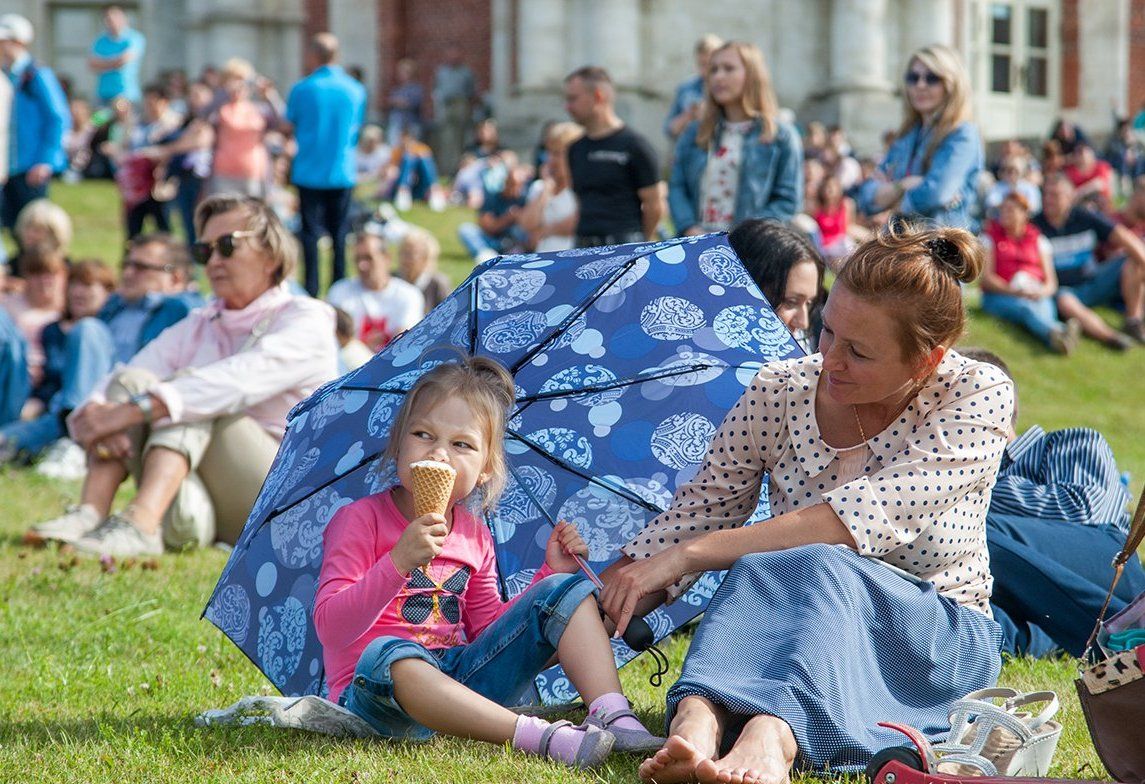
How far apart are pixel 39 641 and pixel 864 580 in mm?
2874

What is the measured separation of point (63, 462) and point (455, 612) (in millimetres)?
5309

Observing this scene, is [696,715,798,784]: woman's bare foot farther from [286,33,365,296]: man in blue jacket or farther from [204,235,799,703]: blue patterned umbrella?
[286,33,365,296]: man in blue jacket

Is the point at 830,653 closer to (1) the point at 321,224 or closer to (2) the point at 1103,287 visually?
(1) the point at 321,224

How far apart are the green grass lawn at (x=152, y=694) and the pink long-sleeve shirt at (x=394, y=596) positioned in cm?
27

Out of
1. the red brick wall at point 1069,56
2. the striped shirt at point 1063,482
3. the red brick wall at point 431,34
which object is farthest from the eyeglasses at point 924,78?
the red brick wall at point 1069,56

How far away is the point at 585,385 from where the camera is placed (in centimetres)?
458

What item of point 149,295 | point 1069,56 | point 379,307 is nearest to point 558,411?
point 149,295

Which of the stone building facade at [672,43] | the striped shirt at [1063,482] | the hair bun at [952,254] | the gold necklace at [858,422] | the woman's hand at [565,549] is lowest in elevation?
the striped shirt at [1063,482]

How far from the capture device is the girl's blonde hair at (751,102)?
8.94 metres

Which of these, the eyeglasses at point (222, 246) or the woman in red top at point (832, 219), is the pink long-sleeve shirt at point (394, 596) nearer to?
the eyeglasses at point (222, 246)

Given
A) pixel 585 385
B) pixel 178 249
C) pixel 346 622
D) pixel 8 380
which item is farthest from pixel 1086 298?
pixel 346 622

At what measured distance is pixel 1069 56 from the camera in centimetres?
2855

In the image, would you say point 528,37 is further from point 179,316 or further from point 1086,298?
point 179,316

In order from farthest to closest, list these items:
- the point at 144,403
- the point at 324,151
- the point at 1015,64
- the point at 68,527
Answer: the point at 1015,64 → the point at 324,151 → the point at 68,527 → the point at 144,403
